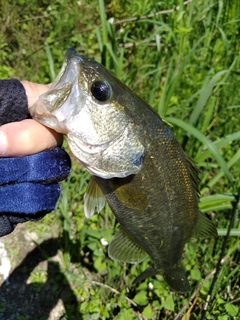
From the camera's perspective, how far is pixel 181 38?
2.52 meters

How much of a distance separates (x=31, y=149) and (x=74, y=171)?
148cm

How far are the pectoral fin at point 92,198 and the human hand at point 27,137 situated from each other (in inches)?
9.2

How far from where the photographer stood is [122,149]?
1.32 metres

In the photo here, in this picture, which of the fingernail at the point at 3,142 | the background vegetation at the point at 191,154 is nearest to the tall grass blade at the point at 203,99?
the background vegetation at the point at 191,154

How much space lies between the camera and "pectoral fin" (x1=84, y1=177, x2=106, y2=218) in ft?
4.67

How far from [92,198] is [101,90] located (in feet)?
1.31

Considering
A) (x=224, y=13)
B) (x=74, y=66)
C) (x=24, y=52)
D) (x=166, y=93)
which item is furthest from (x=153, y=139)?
(x=24, y=52)

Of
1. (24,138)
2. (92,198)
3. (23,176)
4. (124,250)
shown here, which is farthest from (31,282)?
(24,138)

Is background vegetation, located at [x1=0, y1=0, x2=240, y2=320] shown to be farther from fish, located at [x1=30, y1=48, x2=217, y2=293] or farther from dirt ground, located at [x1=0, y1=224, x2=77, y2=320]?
fish, located at [x1=30, y1=48, x2=217, y2=293]

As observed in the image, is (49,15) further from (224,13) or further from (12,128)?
(12,128)

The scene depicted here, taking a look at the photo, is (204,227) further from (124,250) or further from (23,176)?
(23,176)

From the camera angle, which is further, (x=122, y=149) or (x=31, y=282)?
(x=31, y=282)

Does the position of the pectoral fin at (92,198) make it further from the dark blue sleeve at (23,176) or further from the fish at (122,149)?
the dark blue sleeve at (23,176)

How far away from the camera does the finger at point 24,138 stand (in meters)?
1.12
